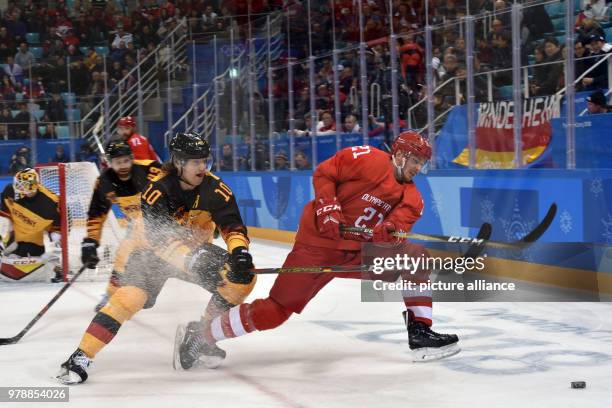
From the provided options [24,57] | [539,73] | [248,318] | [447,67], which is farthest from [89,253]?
[24,57]

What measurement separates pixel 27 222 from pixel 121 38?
25.5ft

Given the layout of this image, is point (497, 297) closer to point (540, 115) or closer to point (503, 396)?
point (540, 115)

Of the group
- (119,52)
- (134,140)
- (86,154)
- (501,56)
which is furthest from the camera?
(119,52)

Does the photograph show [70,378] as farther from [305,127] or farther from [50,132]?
[50,132]

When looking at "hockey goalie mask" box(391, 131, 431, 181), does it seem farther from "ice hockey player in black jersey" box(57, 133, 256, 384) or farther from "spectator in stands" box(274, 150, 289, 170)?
"spectator in stands" box(274, 150, 289, 170)

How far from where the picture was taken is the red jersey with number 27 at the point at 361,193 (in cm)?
432

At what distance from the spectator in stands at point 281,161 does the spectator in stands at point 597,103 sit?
4.64 metres

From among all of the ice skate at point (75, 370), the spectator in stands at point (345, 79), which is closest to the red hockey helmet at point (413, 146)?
the ice skate at point (75, 370)

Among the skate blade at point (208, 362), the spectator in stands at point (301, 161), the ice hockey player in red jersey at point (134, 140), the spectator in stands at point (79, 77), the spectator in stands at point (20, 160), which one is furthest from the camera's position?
the spectator in stands at point (79, 77)

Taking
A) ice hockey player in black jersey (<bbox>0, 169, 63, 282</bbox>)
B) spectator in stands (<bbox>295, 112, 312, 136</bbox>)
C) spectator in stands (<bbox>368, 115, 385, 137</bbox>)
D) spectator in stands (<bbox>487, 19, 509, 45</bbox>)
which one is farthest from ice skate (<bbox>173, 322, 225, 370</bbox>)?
spectator in stands (<bbox>295, 112, 312, 136</bbox>)

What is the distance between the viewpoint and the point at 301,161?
33.4ft

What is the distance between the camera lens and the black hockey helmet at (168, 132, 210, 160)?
162 inches

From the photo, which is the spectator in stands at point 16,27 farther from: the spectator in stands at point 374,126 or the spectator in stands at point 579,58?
the spectator in stands at point 579,58

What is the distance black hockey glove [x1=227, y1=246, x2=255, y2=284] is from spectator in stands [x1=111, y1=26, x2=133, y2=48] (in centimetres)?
1136
